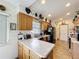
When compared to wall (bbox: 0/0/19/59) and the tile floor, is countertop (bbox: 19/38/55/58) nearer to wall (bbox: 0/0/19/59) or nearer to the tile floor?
wall (bbox: 0/0/19/59)

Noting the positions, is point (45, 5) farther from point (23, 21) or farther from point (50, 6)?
point (23, 21)

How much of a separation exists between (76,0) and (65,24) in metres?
4.97

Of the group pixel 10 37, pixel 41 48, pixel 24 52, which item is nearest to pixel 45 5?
pixel 10 37

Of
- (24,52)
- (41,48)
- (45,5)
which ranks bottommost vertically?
(24,52)

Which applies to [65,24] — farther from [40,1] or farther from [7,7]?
[7,7]

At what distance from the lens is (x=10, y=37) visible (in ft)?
11.6

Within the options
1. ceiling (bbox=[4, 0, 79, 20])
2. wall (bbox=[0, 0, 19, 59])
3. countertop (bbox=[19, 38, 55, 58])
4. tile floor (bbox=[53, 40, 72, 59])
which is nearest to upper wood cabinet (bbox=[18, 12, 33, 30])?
wall (bbox=[0, 0, 19, 59])

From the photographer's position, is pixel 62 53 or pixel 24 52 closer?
pixel 24 52

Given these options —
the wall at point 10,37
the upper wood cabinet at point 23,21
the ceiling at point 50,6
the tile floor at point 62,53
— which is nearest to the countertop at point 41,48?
the wall at point 10,37

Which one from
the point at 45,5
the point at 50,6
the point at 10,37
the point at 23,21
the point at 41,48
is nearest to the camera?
the point at 41,48

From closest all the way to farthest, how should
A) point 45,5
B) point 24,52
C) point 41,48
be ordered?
1. point 41,48
2. point 24,52
3. point 45,5

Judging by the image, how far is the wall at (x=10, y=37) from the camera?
10.6 ft

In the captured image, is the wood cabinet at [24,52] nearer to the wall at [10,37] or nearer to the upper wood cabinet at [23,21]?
the wall at [10,37]

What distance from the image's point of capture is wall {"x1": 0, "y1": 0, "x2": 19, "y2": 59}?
10.6 feet
